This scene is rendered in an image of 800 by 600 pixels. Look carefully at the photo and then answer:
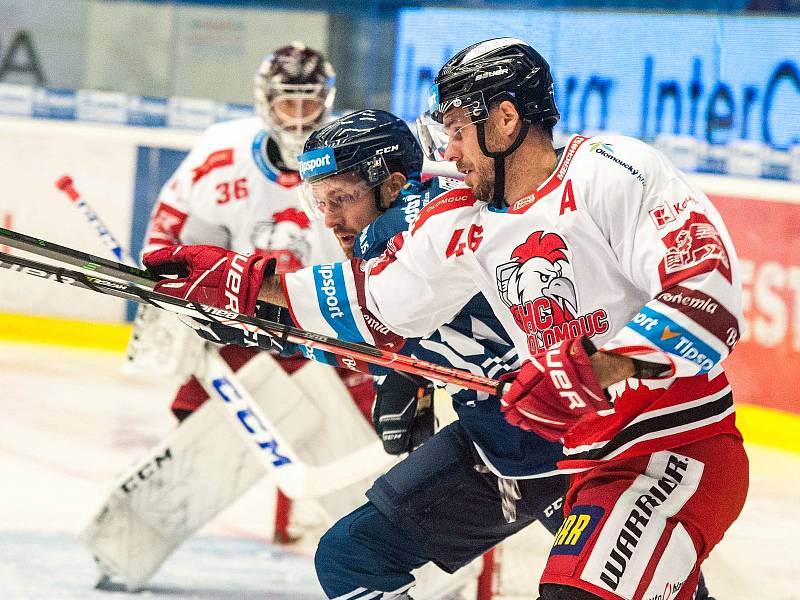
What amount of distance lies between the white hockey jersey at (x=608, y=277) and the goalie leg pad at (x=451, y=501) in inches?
8.3

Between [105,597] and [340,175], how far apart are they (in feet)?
4.28

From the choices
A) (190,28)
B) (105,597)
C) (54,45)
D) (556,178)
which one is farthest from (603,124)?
(556,178)

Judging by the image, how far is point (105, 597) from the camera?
304 cm

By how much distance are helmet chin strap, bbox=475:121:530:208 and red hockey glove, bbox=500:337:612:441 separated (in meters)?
0.31

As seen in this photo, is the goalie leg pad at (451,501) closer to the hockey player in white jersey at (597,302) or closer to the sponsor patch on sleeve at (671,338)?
the hockey player in white jersey at (597,302)

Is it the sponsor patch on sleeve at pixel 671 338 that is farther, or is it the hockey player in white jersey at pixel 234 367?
the hockey player in white jersey at pixel 234 367

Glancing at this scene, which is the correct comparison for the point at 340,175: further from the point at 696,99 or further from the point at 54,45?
the point at 54,45

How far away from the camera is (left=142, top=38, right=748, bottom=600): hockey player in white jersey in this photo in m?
1.61

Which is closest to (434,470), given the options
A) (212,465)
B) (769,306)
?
(212,465)

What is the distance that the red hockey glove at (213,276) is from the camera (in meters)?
2.10

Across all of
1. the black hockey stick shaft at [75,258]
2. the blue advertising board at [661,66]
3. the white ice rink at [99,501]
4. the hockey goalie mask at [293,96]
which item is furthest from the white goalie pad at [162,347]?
the blue advertising board at [661,66]

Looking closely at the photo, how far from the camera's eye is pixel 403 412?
8.27 feet

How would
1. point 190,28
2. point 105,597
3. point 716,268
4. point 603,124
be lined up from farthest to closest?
point 190,28 → point 603,124 → point 105,597 → point 716,268

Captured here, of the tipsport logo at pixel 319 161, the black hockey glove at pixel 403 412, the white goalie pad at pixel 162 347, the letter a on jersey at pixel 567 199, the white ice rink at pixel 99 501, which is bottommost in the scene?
the white ice rink at pixel 99 501
